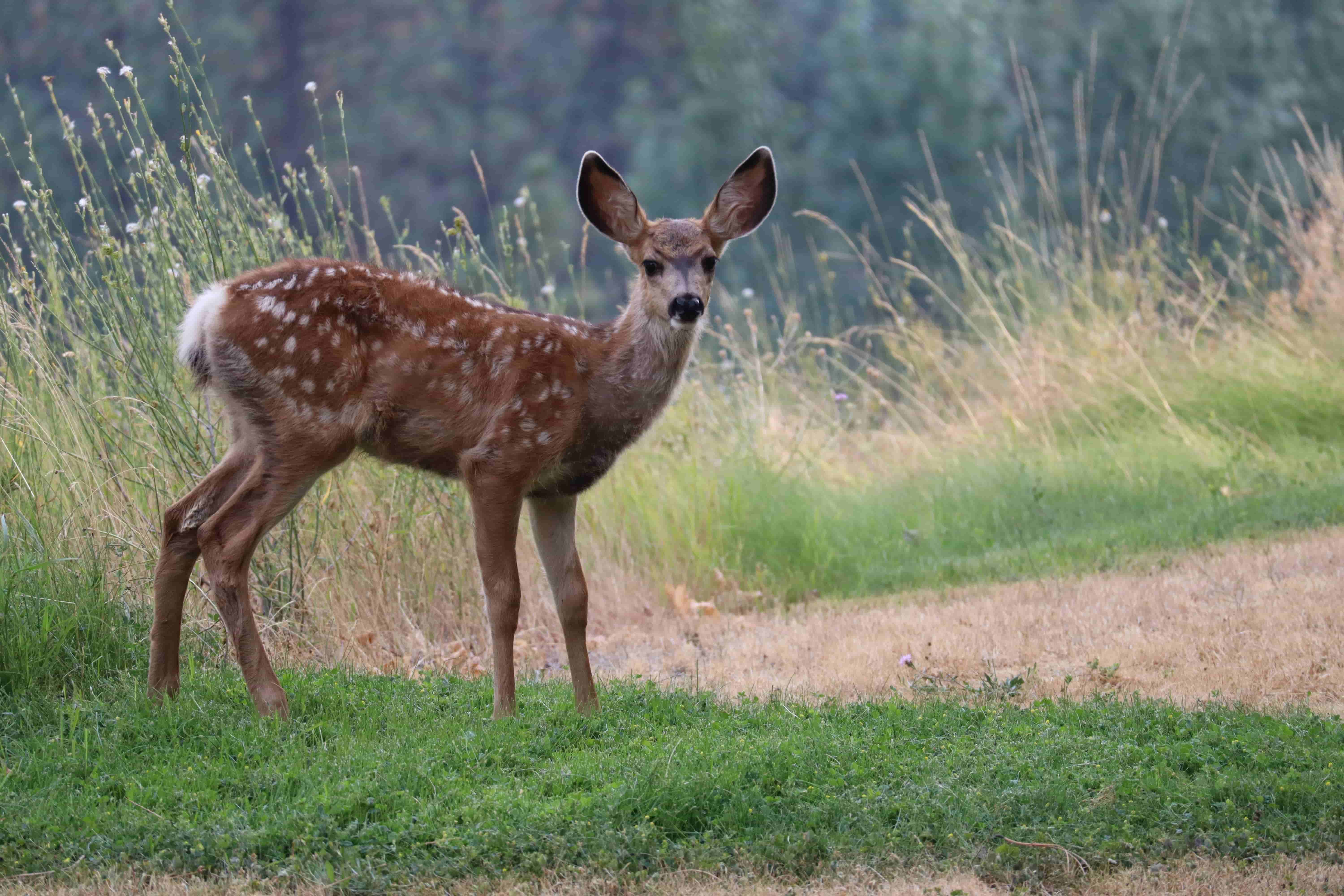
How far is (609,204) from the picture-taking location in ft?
19.1

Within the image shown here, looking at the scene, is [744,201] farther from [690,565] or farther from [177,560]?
[690,565]

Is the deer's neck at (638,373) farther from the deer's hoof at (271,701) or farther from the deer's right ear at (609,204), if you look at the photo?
the deer's hoof at (271,701)

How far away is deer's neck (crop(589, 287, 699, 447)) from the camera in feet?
18.3

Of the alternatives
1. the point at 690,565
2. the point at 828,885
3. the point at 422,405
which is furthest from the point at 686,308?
the point at 690,565

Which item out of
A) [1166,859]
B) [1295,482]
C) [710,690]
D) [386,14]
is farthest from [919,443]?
[386,14]

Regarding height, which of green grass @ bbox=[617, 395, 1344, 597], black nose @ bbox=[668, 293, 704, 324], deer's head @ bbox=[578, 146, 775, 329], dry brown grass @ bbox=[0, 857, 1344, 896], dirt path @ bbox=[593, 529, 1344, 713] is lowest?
green grass @ bbox=[617, 395, 1344, 597]

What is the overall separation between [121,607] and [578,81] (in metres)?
15.5

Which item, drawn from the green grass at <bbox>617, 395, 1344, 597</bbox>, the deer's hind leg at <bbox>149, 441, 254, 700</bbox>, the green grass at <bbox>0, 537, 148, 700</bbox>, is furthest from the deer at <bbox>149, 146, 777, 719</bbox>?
the green grass at <bbox>617, 395, 1344, 597</bbox>

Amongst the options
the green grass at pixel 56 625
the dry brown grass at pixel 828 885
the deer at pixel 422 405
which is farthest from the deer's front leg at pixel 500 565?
the green grass at pixel 56 625

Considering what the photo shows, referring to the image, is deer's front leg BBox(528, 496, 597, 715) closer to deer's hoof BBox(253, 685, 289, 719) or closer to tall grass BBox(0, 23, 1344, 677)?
deer's hoof BBox(253, 685, 289, 719)

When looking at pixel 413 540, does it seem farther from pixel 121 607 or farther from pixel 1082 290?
pixel 1082 290

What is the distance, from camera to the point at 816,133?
841 inches

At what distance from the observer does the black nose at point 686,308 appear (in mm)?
5434

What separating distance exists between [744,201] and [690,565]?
3.01 meters
